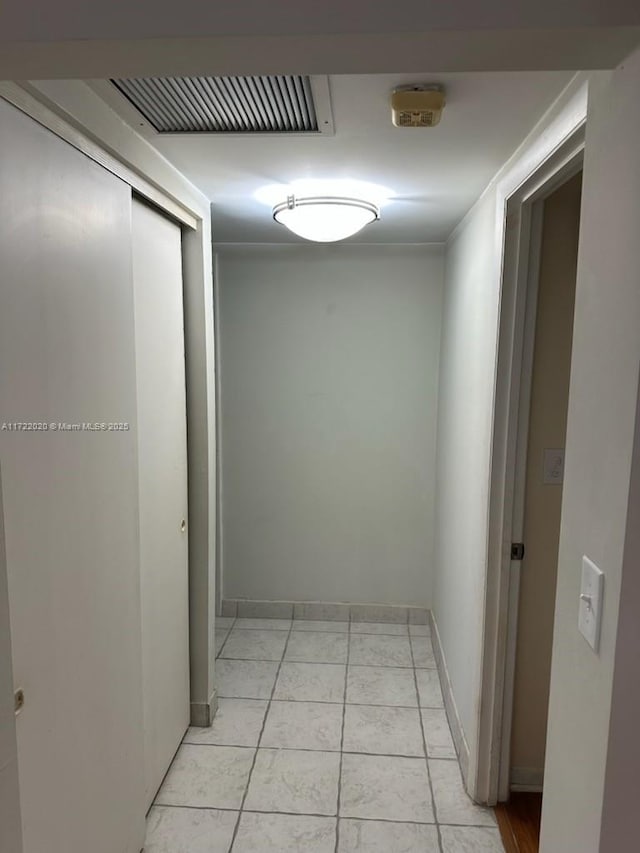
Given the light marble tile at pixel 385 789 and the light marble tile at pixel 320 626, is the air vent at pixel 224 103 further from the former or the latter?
the light marble tile at pixel 320 626

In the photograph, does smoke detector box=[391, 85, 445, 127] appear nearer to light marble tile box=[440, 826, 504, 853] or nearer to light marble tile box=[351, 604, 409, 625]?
light marble tile box=[440, 826, 504, 853]

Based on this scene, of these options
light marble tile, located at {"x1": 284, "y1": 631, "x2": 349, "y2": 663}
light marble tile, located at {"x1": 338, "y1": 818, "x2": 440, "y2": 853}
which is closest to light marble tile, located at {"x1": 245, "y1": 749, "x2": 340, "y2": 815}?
light marble tile, located at {"x1": 338, "y1": 818, "x2": 440, "y2": 853}

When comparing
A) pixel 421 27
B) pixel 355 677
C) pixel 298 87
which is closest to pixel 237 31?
pixel 421 27

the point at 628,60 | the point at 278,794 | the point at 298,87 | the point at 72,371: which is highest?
the point at 298,87

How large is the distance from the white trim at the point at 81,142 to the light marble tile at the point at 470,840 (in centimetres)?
237

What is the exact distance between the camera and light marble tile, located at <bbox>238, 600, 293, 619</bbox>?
3.64 m

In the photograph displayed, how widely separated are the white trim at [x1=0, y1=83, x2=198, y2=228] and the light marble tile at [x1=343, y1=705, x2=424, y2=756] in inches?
→ 90.0

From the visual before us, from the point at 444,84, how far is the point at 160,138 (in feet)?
2.73

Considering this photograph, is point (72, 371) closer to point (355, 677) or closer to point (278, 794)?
point (278, 794)

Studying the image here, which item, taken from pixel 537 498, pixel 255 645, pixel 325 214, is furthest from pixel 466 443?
pixel 255 645

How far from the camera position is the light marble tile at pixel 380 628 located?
349cm

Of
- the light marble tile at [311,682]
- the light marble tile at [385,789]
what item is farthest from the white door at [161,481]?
the light marble tile at [385,789]

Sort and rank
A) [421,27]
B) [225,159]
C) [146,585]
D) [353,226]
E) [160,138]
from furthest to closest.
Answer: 1. [353,226]
2. [146,585]
3. [225,159]
4. [160,138]
5. [421,27]

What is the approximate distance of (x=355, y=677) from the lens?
299cm
